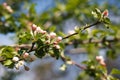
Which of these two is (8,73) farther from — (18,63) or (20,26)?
(18,63)

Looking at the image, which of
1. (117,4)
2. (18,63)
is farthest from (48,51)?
(117,4)

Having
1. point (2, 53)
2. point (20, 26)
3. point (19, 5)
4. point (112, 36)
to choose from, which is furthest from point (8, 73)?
point (2, 53)

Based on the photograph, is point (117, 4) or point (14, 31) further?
point (117, 4)

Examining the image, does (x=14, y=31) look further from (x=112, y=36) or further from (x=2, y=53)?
(x=2, y=53)

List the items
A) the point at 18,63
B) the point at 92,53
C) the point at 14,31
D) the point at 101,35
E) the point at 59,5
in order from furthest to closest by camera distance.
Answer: the point at 59,5 < the point at 92,53 < the point at 14,31 < the point at 101,35 < the point at 18,63

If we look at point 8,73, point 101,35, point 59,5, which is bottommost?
point 8,73

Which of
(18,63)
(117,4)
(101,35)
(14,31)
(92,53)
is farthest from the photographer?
(117,4)

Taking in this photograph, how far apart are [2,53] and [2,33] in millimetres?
1159

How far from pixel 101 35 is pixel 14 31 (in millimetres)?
768

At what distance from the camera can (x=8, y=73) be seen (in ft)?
14.1

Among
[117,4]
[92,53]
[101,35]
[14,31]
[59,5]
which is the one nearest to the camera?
[101,35]

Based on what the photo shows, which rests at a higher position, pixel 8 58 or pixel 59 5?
pixel 59 5

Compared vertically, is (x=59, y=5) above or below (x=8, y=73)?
above

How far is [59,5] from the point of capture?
14.5 ft
